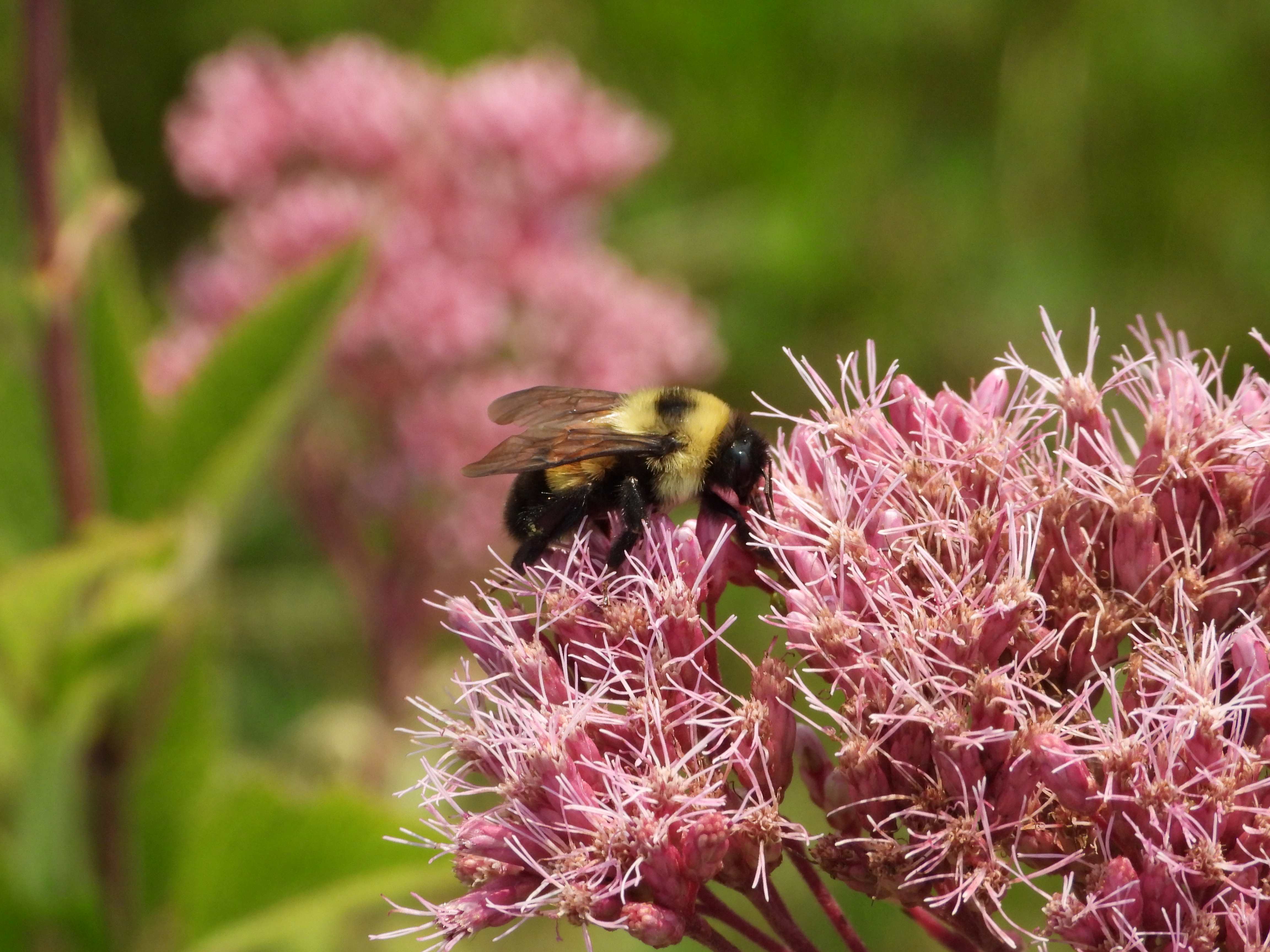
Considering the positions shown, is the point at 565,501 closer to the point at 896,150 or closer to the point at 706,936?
the point at 706,936

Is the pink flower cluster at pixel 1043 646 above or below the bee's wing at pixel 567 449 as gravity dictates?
below

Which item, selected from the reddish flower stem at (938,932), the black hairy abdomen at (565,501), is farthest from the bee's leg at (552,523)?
the reddish flower stem at (938,932)

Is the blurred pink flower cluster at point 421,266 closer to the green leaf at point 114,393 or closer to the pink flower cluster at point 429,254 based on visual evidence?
the pink flower cluster at point 429,254

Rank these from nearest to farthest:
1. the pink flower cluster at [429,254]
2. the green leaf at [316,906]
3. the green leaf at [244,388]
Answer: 1. the green leaf at [316,906]
2. the green leaf at [244,388]
3. the pink flower cluster at [429,254]

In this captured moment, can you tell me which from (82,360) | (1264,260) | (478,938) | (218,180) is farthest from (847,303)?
(82,360)

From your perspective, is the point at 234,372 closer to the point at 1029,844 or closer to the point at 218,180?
the point at 218,180

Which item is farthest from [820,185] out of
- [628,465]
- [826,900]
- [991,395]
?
[826,900]

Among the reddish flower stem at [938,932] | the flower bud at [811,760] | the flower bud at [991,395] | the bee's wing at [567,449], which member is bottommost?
the reddish flower stem at [938,932]

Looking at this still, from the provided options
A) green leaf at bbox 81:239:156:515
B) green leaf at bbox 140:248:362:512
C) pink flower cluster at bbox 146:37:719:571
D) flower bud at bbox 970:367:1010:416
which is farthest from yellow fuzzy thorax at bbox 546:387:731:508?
pink flower cluster at bbox 146:37:719:571
